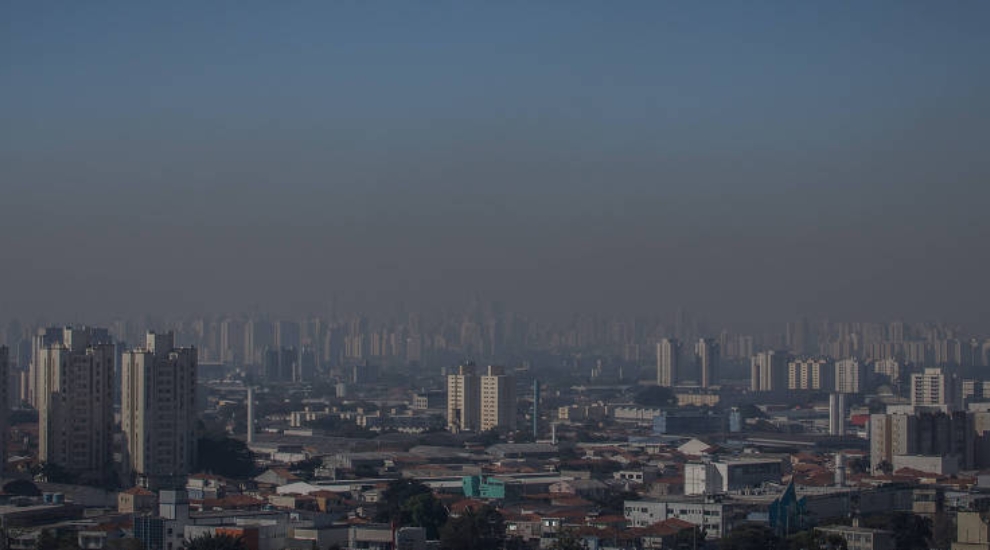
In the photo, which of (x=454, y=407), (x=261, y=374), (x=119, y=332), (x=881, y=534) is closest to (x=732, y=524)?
(x=881, y=534)

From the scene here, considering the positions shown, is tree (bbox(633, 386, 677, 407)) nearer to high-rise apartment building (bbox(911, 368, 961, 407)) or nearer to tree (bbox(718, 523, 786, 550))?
high-rise apartment building (bbox(911, 368, 961, 407))

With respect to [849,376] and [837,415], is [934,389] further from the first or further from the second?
[849,376]

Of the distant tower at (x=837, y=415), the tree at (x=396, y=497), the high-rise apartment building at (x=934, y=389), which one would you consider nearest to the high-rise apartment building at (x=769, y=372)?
the high-rise apartment building at (x=934, y=389)

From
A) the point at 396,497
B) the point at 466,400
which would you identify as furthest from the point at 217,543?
the point at 466,400

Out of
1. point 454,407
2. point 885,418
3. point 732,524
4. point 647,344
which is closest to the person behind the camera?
point 732,524

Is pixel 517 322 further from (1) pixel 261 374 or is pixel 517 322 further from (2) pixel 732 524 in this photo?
(2) pixel 732 524

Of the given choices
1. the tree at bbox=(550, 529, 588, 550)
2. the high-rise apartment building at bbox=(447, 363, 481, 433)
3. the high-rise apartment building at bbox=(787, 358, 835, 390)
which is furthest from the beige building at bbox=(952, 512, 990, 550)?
the high-rise apartment building at bbox=(787, 358, 835, 390)
